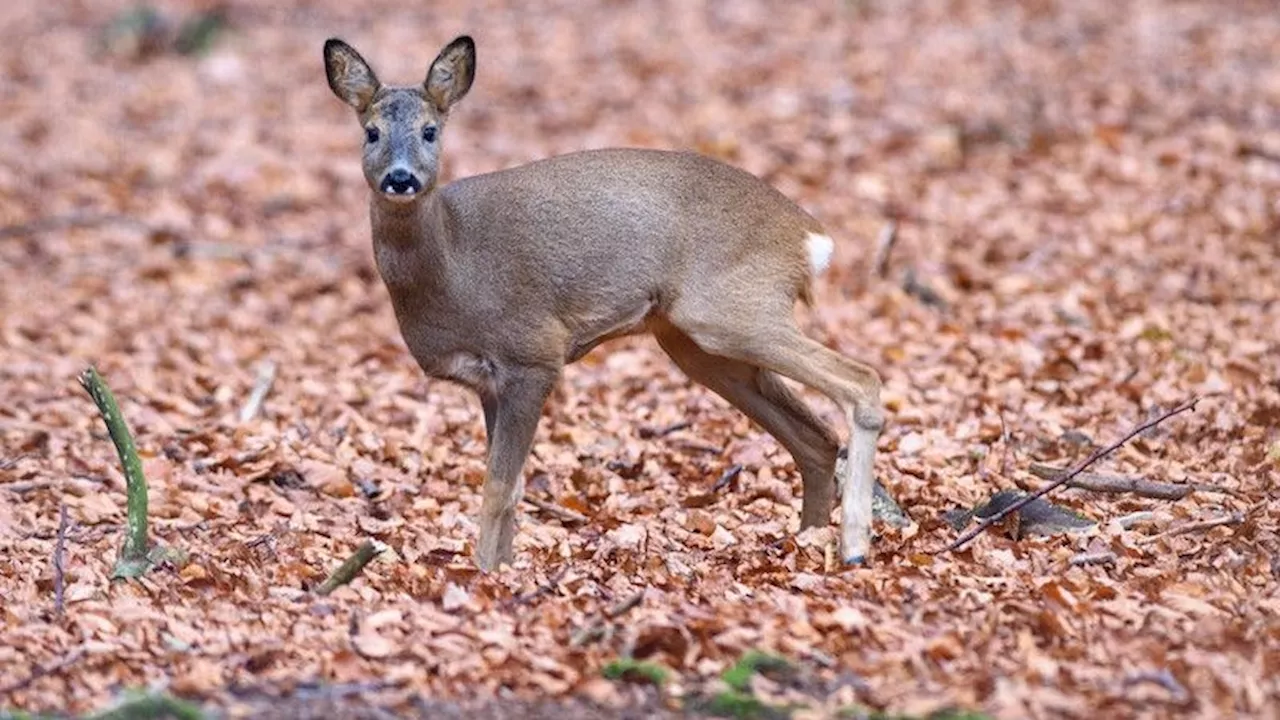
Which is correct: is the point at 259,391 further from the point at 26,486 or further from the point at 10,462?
the point at 26,486

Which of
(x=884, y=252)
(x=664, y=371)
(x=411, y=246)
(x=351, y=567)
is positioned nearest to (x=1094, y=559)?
(x=351, y=567)

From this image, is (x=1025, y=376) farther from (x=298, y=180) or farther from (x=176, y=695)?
(x=298, y=180)

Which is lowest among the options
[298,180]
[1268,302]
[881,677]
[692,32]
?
[881,677]

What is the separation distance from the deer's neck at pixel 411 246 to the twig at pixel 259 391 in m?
2.25

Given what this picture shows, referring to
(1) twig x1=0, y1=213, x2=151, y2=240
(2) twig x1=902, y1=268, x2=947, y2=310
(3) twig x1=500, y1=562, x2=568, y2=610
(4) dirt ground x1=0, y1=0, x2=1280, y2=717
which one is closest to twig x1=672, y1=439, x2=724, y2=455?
(4) dirt ground x1=0, y1=0, x2=1280, y2=717

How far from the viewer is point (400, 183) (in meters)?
6.59

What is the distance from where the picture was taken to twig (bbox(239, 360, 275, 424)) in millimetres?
8917

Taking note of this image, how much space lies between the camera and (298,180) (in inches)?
524

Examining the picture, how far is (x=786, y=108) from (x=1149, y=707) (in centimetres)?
941

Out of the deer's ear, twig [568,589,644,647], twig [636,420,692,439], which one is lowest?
twig [568,589,644,647]

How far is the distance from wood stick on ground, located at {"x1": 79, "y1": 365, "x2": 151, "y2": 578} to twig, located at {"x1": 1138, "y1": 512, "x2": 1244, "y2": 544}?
11.2 ft

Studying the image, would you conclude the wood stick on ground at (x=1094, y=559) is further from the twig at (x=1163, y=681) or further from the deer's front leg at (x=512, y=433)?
the deer's front leg at (x=512, y=433)

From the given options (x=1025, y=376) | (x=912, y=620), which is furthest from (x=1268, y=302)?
(x=912, y=620)

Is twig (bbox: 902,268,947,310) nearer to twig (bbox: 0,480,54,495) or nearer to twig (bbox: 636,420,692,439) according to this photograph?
twig (bbox: 636,420,692,439)
